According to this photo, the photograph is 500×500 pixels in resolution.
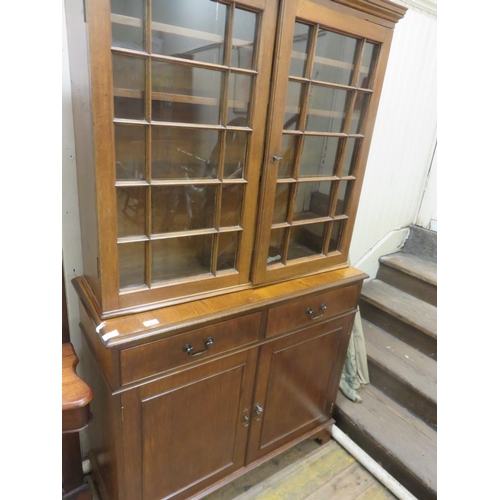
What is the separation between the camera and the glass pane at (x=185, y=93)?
918mm

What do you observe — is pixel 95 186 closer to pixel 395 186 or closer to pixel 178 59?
pixel 178 59

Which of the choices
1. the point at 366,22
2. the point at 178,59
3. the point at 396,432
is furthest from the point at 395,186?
the point at 178,59

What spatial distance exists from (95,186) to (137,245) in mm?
210

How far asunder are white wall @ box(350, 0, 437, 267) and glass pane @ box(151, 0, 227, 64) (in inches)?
46.3

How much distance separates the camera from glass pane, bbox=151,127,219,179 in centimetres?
99

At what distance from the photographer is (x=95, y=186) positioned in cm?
90

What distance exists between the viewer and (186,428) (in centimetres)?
120

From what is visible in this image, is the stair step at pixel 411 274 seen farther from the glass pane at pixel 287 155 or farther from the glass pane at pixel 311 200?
the glass pane at pixel 287 155

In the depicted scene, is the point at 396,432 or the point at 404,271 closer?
the point at 396,432

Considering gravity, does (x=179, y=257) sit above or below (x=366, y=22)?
below

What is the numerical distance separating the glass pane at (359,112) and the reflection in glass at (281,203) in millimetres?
346

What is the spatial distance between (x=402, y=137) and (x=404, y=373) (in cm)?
128

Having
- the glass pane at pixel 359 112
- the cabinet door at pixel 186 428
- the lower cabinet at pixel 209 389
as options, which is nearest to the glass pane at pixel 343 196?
the glass pane at pixel 359 112

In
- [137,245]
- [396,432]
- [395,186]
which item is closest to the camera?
[137,245]
